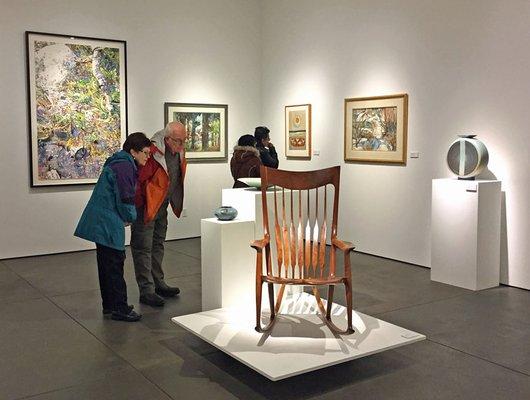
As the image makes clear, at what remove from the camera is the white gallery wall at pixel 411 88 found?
5938 mm

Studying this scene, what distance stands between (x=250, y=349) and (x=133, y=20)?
5816 millimetres

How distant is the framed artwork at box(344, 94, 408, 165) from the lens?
7.08 metres

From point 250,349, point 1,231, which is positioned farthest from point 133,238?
point 1,231

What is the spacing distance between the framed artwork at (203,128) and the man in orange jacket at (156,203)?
338 cm

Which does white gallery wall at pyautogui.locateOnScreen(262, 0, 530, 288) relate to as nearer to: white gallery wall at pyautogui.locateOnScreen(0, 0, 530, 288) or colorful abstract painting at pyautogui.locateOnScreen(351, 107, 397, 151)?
white gallery wall at pyautogui.locateOnScreen(0, 0, 530, 288)

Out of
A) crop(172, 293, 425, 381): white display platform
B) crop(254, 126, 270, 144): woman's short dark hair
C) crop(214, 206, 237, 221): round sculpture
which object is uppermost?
crop(254, 126, 270, 144): woman's short dark hair

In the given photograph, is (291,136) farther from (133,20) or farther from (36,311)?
(36,311)

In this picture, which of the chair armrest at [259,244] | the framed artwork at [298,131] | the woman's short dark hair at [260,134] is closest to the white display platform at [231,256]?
the chair armrest at [259,244]

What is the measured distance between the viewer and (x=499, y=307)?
5277 mm

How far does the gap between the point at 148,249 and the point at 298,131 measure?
13.3ft

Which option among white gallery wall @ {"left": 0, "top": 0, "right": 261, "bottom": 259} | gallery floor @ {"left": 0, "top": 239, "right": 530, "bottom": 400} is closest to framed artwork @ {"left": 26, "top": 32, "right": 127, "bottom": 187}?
white gallery wall @ {"left": 0, "top": 0, "right": 261, "bottom": 259}

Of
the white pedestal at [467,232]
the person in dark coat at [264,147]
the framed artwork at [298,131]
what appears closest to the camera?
the white pedestal at [467,232]

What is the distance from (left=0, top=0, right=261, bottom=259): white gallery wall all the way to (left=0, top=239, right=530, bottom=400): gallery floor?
169cm

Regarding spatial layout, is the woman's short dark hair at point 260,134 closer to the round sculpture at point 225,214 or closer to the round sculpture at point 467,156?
the round sculpture at point 467,156
